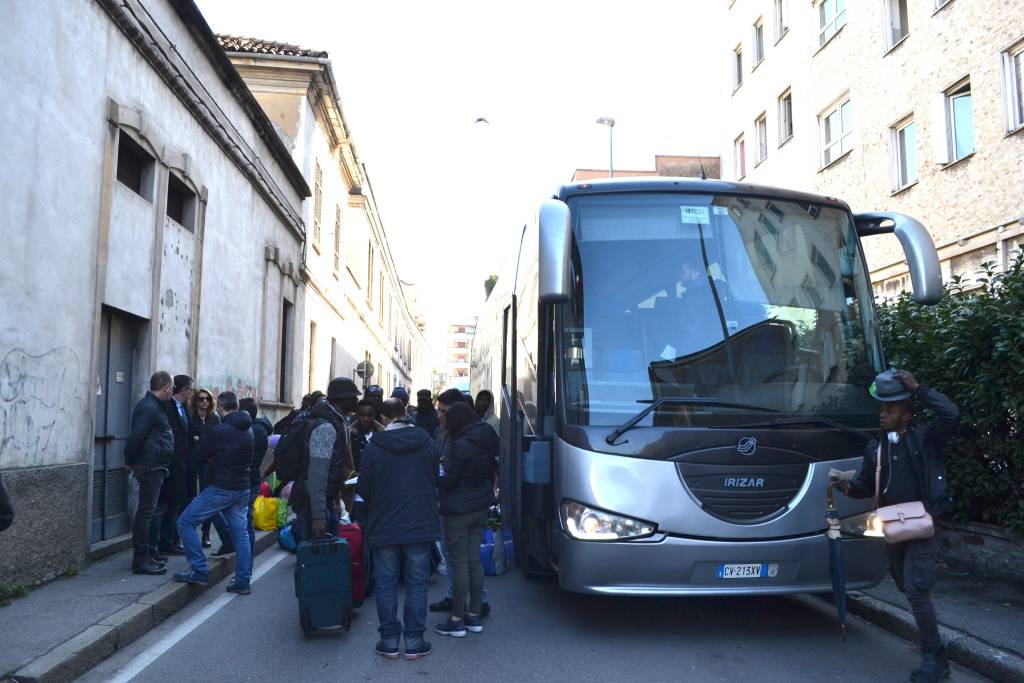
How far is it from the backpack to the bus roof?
8.11 feet

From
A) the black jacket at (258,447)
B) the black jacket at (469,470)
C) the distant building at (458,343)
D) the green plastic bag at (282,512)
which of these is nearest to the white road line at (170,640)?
the black jacket at (258,447)

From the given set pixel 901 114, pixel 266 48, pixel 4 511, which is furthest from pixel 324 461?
pixel 266 48

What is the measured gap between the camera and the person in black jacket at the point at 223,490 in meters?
7.41

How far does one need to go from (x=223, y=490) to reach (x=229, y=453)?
0.96ft

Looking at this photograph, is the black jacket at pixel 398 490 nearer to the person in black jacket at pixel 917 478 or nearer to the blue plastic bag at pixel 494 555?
the blue plastic bag at pixel 494 555

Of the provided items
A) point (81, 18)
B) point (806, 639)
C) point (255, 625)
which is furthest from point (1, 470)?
point (806, 639)

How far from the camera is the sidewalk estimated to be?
546 centimetres

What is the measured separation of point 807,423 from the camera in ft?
20.2

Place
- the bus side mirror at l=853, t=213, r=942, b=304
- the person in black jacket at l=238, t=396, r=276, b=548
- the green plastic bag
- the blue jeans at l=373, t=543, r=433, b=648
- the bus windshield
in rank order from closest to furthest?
the blue jeans at l=373, t=543, r=433, b=648 < the bus windshield < the bus side mirror at l=853, t=213, r=942, b=304 < the person in black jacket at l=238, t=396, r=276, b=548 < the green plastic bag

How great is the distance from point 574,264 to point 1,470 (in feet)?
14.9

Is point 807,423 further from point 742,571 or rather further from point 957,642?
point 957,642

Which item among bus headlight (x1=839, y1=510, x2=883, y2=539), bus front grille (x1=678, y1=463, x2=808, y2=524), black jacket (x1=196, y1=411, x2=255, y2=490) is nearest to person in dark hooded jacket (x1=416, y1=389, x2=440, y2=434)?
black jacket (x1=196, y1=411, x2=255, y2=490)

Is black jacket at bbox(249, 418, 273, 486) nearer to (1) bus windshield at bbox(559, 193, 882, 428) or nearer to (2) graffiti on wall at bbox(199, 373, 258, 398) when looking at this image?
(2) graffiti on wall at bbox(199, 373, 258, 398)

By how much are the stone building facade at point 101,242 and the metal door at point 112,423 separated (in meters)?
0.02
